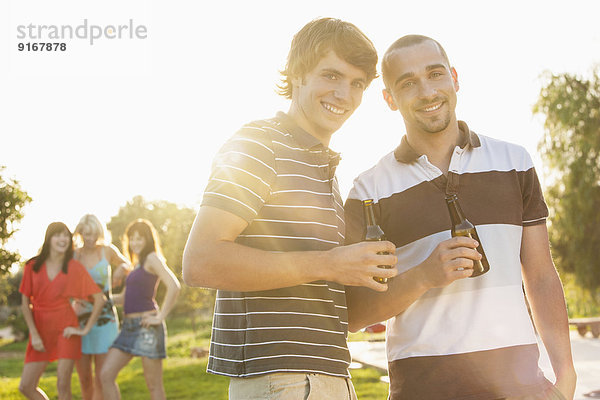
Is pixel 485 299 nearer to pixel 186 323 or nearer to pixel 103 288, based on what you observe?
pixel 103 288

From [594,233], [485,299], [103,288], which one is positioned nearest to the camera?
[485,299]

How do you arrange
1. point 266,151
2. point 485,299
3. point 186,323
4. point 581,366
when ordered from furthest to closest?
point 186,323
point 581,366
point 485,299
point 266,151

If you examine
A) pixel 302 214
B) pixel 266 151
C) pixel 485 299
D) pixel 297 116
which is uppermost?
pixel 297 116

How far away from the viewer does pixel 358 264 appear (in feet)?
7.02

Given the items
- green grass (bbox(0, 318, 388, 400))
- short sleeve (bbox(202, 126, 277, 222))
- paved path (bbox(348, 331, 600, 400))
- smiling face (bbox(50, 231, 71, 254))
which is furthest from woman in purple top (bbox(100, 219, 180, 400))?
short sleeve (bbox(202, 126, 277, 222))

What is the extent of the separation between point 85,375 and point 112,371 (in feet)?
3.25

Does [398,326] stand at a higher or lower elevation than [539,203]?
lower

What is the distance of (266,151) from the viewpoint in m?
2.34

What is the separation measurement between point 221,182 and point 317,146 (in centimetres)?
52

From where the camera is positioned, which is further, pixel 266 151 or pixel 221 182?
pixel 266 151

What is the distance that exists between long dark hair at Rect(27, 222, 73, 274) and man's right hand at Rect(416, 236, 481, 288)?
6.14 metres

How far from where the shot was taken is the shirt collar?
9.85 feet

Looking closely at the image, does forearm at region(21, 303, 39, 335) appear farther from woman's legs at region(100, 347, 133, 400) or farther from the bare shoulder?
the bare shoulder

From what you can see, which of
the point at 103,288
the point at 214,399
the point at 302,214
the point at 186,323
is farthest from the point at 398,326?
the point at 186,323
